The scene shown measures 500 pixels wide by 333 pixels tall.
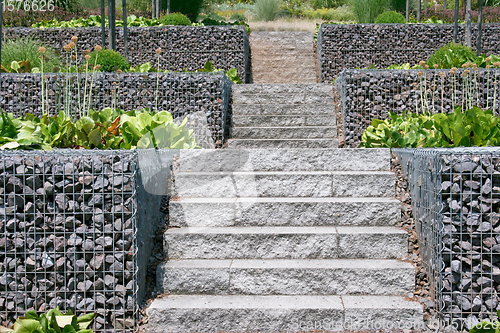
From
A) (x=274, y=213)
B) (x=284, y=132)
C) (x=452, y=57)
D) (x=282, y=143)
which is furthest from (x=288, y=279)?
(x=452, y=57)

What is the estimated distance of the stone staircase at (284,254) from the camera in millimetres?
2238

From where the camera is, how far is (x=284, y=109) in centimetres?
510

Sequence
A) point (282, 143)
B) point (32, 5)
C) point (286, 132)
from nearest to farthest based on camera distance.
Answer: point (282, 143), point (286, 132), point (32, 5)

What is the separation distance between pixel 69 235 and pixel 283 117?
10.6 ft

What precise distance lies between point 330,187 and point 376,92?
94.1 inches

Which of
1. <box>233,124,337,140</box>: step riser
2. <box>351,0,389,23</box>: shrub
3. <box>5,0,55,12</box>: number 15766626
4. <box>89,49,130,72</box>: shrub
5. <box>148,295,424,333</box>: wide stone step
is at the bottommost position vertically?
<box>148,295,424,333</box>: wide stone step

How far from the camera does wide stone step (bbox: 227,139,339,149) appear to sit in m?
4.63

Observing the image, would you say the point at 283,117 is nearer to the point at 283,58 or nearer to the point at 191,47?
the point at 283,58

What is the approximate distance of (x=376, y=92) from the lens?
4863mm

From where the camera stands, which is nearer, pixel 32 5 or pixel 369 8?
pixel 369 8

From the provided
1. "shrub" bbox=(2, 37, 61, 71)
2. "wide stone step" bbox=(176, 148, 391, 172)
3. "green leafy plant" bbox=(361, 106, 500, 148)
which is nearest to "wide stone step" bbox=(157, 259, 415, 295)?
"wide stone step" bbox=(176, 148, 391, 172)

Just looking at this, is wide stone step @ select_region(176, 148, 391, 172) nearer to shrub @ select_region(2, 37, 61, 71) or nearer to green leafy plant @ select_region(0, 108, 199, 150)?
green leafy plant @ select_region(0, 108, 199, 150)

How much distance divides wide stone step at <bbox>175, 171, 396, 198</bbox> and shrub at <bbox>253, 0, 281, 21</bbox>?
12474mm

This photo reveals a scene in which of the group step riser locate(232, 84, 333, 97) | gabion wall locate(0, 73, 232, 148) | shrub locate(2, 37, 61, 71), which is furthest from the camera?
shrub locate(2, 37, 61, 71)
